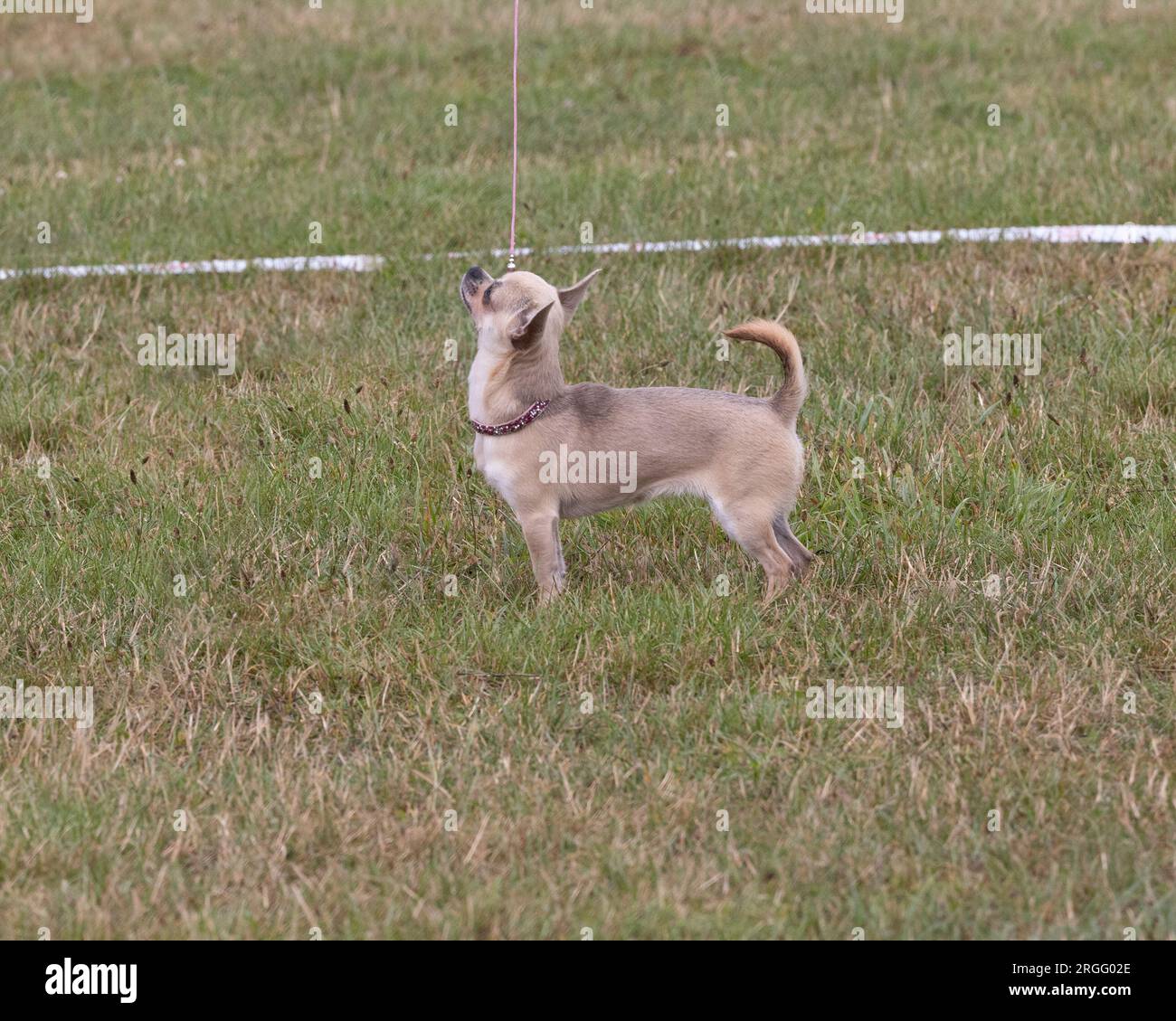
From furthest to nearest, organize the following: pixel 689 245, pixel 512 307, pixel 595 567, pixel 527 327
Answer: pixel 689 245 → pixel 595 567 → pixel 512 307 → pixel 527 327

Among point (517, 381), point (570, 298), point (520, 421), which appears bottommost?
point (520, 421)

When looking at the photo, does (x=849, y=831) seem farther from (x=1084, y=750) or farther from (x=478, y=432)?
(x=478, y=432)

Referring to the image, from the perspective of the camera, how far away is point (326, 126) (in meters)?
12.5

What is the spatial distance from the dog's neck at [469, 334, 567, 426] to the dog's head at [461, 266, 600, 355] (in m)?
0.04

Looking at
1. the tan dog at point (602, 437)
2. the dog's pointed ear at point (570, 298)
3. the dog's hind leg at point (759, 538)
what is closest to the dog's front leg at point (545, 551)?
the tan dog at point (602, 437)

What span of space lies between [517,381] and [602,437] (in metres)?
0.37

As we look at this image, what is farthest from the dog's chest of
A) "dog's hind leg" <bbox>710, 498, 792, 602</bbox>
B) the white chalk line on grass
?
the white chalk line on grass

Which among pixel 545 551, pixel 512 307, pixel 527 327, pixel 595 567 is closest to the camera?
pixel 527 327

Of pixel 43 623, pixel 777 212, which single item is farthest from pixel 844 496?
pixel 777 212

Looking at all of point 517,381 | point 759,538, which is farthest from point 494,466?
point 759,538

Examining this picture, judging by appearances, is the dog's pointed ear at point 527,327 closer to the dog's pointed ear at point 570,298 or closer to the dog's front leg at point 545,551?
the dog's pointed ear at point 570,298

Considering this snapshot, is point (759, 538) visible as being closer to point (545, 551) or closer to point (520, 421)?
point (545, 551)

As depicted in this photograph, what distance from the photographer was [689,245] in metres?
9.45

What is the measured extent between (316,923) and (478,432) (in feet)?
7.27
